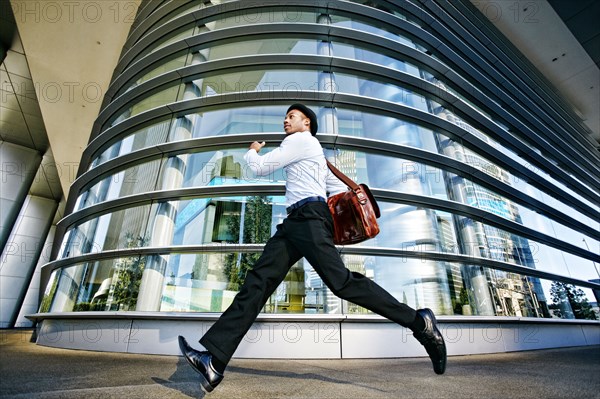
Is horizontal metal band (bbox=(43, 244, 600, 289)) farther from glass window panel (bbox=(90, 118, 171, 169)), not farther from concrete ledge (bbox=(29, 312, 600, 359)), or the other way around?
glass window panel (bbox=(90, 118, 171, 169))

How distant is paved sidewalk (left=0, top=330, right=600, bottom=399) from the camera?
154 centimetres

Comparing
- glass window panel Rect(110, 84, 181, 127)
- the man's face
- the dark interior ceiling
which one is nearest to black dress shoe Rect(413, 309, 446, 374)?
the man's face

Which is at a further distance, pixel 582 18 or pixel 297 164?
pixel 582 18

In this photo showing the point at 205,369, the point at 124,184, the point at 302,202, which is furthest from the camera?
the point at 124,184

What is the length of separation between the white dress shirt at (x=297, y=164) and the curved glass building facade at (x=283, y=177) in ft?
5.63

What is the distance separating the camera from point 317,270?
1.71 metres

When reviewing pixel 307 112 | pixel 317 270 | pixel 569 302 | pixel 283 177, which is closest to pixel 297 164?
pixel 307 112

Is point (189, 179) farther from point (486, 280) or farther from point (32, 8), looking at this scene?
point (32, 8)

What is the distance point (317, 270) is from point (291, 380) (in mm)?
855

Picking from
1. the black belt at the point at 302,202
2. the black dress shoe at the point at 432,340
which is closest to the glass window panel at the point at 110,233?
the black belt at the point at 302,202

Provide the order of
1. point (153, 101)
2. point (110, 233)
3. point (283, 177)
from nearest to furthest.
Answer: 1. point (283, 177)
2. point (110, 233)
3. point (153, 101)

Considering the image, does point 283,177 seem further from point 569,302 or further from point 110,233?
point 569,302

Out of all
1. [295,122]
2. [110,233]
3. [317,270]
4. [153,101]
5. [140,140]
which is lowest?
[317,270]

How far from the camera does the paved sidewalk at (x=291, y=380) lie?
1535 mm
